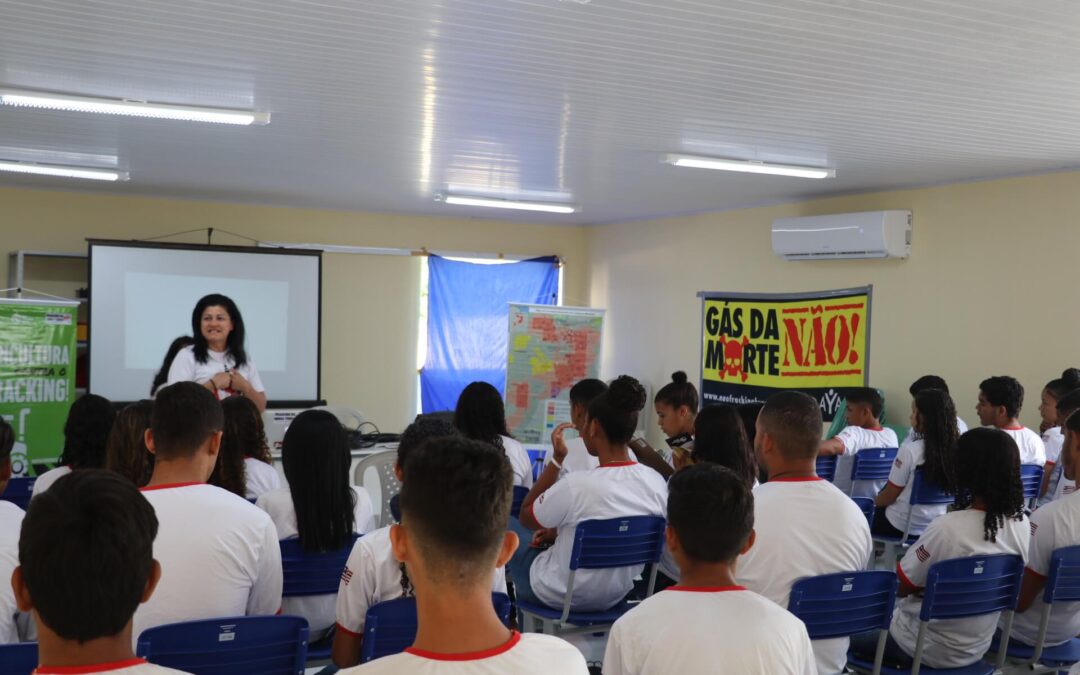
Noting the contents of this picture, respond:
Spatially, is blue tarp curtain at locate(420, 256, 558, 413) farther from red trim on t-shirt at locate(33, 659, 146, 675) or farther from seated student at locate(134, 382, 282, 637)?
red trim on t-shirt at locate(33, 659, 146, 675)

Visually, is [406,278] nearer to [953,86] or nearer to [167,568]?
[953,86]

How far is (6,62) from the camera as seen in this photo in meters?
4.41

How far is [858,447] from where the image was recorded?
607 cm

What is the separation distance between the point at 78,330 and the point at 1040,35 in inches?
316

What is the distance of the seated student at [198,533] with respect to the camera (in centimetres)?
249

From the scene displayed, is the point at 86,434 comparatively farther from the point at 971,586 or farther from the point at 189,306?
the point at 189,306

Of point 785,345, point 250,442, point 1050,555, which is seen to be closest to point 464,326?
point 785,345

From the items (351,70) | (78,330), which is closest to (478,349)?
(78,330)

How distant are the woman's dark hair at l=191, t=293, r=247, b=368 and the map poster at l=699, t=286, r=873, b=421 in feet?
15.9

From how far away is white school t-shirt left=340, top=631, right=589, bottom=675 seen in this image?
4.41 feet

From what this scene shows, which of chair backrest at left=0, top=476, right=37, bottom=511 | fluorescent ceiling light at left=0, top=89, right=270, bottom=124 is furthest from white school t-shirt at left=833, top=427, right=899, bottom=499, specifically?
chair backrest at left=0, top=476, right=37, bottom=511

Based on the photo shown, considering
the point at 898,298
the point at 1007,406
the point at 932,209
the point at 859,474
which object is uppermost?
the point at 932,209

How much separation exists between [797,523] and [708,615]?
1085 millimetres

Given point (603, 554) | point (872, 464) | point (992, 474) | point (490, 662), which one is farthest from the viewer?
point (872, 464)
